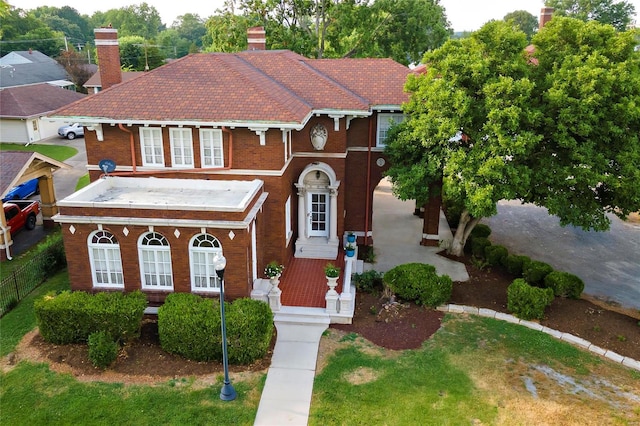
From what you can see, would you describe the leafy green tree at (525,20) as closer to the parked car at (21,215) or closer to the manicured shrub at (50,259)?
the parked car at (21,215)

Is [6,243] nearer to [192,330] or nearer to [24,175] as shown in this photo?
[24,175]

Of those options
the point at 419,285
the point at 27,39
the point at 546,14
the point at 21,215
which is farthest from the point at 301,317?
the point at 27,39

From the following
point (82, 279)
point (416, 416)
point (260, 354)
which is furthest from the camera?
point (82, 279)

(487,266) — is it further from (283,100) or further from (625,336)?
(283,100)

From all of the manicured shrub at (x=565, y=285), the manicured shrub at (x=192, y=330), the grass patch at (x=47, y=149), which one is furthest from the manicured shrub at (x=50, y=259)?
the grass patch at (x=47, y=149)

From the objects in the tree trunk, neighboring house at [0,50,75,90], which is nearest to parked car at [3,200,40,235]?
the tree trunk

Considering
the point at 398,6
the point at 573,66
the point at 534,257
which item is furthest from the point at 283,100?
the point at 398,6
